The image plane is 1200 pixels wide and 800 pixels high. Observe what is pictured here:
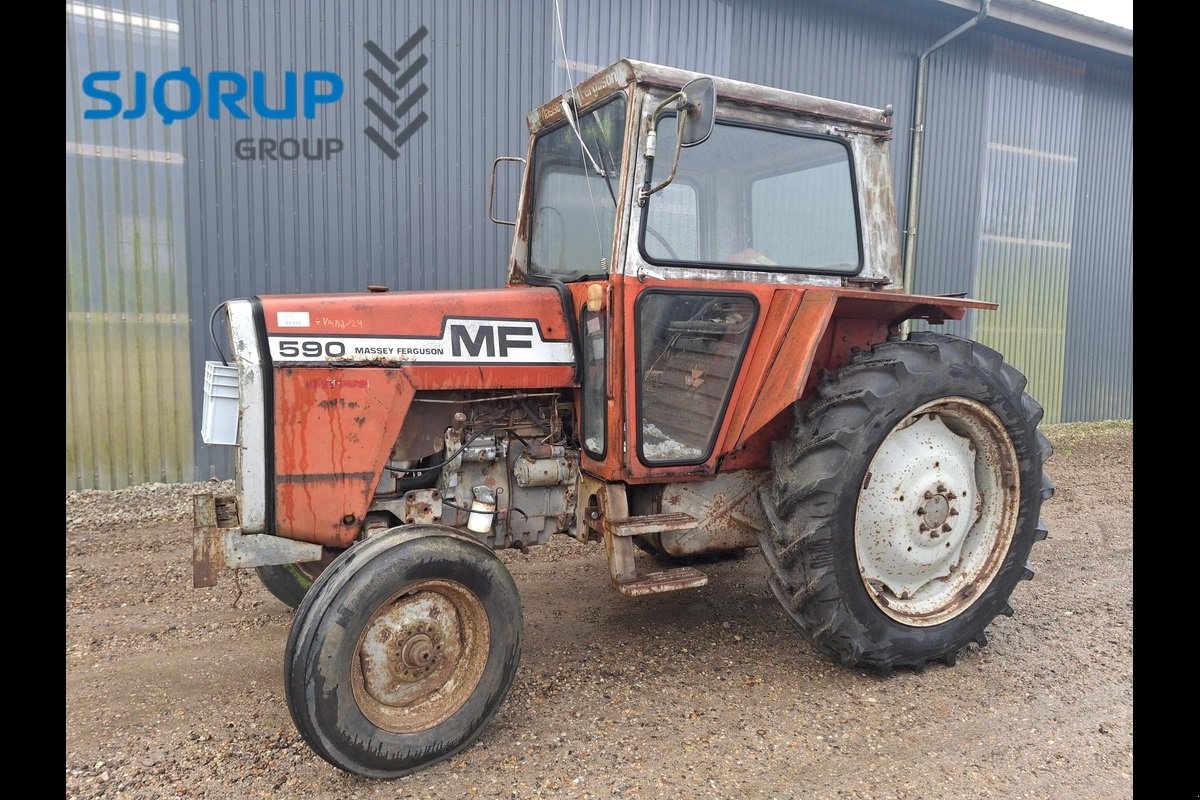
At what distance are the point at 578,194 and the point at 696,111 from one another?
85cm

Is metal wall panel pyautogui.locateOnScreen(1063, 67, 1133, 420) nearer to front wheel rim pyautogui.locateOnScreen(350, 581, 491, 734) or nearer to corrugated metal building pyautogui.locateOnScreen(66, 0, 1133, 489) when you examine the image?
corrugated metal building pyautogui.locateOnScreen(66, 0, 1133, 489)

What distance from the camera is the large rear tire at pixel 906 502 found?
2965 millimetres

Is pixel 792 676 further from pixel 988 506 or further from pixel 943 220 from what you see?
pixel 943 220

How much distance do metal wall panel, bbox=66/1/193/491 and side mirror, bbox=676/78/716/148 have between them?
183 inches

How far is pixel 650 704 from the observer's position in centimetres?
296

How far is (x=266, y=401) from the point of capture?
2682 millimetres

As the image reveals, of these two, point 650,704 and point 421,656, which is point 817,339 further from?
point 421,656

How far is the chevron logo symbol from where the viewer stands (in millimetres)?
6207

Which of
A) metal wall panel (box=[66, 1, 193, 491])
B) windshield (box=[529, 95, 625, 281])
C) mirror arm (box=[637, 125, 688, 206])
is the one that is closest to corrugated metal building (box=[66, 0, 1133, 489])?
metal wall panel (box=[66, 1, 193, 491])

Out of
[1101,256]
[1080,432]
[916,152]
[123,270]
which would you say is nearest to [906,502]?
[123,270]

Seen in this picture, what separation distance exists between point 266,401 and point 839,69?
7226mm

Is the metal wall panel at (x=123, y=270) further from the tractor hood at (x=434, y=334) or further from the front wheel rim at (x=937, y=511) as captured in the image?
the front wheel rim at (x=937, y=511)

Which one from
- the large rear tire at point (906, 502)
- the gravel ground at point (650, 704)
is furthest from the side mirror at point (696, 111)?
the gravel ground at point (650, 704)

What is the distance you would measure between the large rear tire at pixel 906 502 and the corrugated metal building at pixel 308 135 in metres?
2.86
